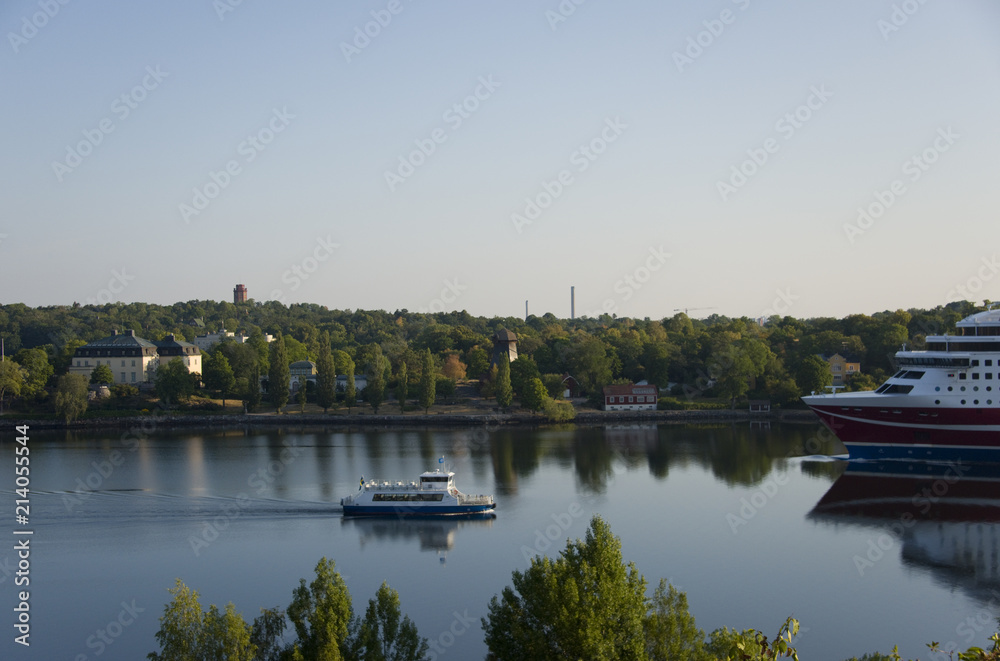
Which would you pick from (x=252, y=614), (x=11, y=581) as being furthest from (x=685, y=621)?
(x=11, y=581)

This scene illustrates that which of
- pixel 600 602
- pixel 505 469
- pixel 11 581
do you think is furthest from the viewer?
pixel 505 469

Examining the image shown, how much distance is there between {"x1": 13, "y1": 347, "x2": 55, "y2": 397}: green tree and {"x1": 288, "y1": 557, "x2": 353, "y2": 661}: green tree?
139ft

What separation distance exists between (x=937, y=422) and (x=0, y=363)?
1771 inches

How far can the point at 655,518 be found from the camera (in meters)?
22.1

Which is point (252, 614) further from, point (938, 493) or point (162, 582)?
point (938, 493)

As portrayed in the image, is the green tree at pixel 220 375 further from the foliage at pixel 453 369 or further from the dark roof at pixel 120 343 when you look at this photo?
the foliage at pixel 453 369

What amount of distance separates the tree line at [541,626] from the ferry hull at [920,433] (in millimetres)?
19208

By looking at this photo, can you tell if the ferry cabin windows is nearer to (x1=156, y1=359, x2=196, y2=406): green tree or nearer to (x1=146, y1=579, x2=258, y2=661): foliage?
(x1=146, y1=579, x2=258, y2=661): foliage

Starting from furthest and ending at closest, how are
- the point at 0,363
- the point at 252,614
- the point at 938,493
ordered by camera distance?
the point at 0,363, the point at 938,493, the point at 252,614

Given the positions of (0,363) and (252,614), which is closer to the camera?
(252,614)

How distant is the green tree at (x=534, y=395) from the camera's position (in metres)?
44.8

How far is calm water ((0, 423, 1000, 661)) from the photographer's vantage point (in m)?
15.2

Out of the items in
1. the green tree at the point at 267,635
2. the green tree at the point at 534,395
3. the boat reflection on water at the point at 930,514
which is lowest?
the boat reflection on water at the point at 930,514

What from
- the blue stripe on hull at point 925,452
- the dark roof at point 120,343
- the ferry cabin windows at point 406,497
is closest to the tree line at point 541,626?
the ferry cabin windows at point 406,497
